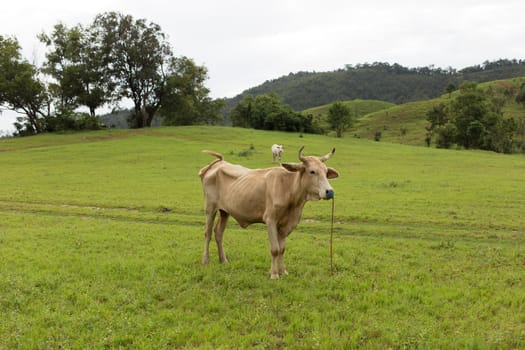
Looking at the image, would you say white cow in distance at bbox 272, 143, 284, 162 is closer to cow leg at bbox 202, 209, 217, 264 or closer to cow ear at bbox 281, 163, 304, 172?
cow leg at bbox 202, 209, 217, 264

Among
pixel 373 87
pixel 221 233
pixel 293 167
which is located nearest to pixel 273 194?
pixel 293 167

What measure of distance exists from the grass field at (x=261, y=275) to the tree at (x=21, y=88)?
41.1 meters

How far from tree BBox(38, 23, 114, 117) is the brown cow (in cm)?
5498

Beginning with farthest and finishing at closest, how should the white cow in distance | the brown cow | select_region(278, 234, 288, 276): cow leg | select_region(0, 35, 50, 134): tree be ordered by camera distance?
select_region(0, 35, 50, 134): tree
the white cow in distance
select_region(278, 234, 288, 276): cow leg
the brown cow

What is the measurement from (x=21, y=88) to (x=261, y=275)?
5852 centimetres

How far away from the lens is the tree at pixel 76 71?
58.8m

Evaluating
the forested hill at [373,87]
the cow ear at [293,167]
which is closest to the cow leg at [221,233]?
the cow ear at [293,167]

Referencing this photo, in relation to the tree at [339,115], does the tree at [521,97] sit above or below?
above

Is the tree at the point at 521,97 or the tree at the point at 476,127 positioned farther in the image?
the tree at the point at 521,97

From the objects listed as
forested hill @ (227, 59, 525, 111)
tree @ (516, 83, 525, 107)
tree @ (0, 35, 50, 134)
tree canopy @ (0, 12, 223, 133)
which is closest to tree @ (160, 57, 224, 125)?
tree canopy @ (0, 12, 223, 133)

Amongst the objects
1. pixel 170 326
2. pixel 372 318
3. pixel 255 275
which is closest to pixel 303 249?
pixel 255 275

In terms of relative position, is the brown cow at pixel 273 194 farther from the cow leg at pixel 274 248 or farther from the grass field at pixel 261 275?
the grass field at pixel 261 275

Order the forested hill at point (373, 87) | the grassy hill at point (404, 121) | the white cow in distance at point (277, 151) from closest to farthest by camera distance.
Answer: the white cow in distance at point (277, 151), the grassy hill at point (404, 121), the forested hill at point (373, 87)

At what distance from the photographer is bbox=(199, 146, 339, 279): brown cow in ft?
26.2
